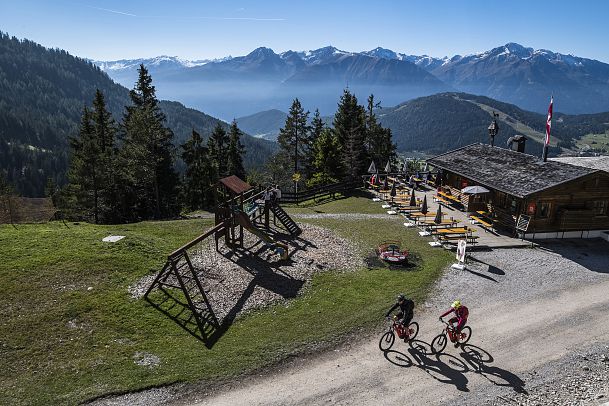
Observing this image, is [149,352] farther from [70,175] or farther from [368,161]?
[368,161]

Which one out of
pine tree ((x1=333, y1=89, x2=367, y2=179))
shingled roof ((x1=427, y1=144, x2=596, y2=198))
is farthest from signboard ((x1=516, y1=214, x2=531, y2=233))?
pine tree ((x1=333, y1=89, x2=367, y2=179))

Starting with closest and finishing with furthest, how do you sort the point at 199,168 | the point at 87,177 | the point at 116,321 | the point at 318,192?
the point at 116,321 < the point at 87,177 < the point at 318,192 < the point at 199,168

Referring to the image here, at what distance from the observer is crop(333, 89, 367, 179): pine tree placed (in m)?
54.8

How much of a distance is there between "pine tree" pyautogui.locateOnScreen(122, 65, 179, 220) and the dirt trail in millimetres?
31692

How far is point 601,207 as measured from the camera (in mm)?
30109

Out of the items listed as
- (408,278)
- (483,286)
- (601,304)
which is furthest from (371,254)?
(601,304)

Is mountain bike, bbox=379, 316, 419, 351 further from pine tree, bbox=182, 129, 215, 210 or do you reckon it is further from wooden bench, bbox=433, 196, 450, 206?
pine tree, bbox=182, 129, 215, 210

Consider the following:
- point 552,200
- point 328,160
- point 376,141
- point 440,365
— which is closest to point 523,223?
point 552,200

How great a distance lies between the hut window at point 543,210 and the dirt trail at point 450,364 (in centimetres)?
1060

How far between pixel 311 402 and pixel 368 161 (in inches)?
1893

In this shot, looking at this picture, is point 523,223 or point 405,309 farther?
point 523,223

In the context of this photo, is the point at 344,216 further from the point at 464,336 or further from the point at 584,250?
the point at 464,336

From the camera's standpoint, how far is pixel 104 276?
19234 millimetres

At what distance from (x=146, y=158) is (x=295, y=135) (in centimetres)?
2332
